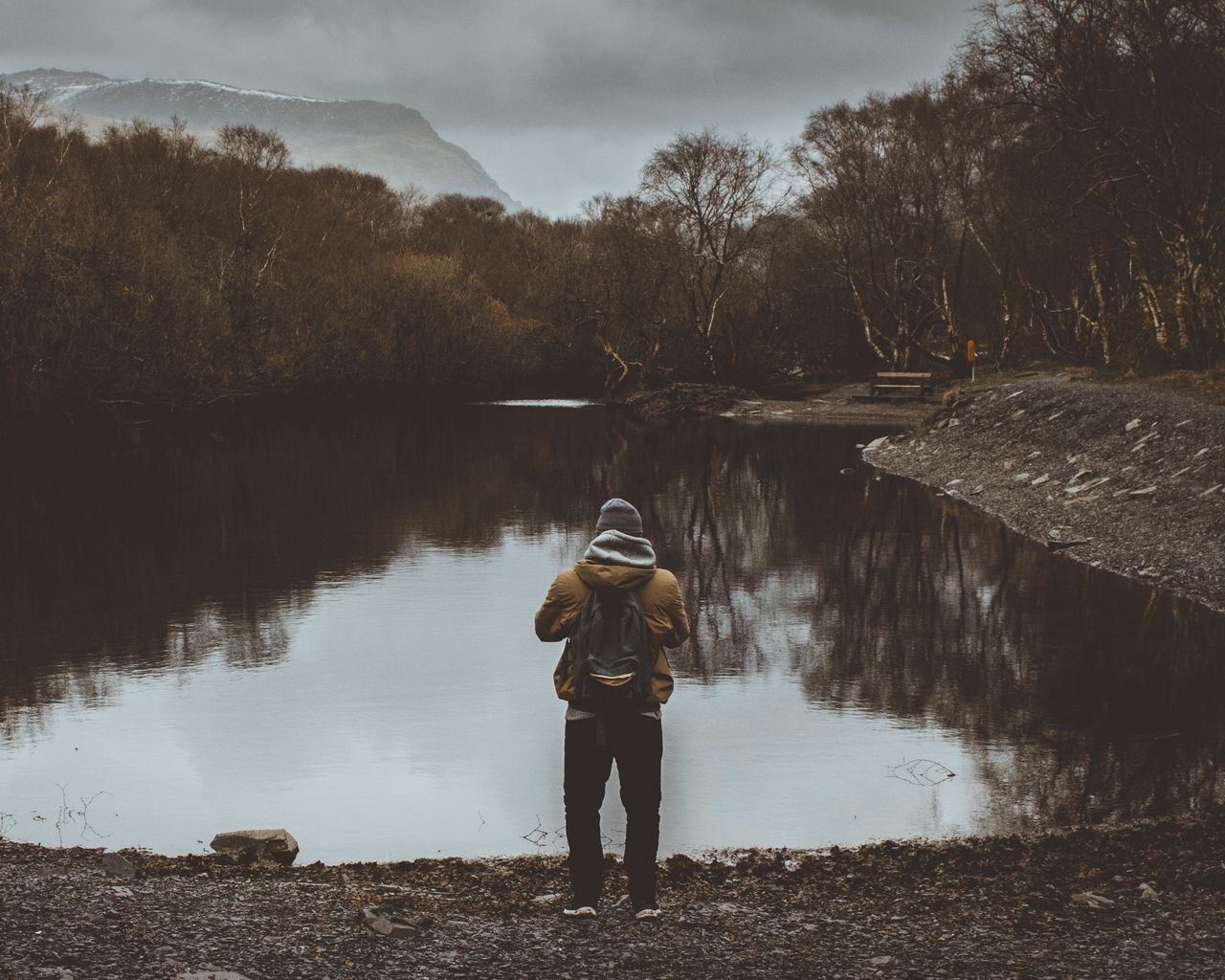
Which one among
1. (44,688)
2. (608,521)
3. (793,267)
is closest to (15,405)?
(44,688)

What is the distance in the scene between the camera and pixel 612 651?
700 centimetres

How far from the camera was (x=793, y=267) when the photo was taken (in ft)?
254

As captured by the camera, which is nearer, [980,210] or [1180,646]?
[1180,646]

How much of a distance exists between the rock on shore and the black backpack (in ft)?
41.9

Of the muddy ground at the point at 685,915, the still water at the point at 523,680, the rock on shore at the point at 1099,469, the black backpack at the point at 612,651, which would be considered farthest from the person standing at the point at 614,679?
the rock on shore at the point at 1099,469

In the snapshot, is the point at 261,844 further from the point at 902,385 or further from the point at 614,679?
the point at 902,385

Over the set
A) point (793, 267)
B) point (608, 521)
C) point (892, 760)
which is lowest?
point (892, 760)

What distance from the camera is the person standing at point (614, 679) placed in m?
7.00

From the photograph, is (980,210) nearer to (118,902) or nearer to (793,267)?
(793,267)

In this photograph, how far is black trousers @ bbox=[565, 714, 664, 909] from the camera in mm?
7117

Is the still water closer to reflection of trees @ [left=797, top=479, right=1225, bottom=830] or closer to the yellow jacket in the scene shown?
reflection of trees @ [left=797, top=479, right=1225, bottom=830]

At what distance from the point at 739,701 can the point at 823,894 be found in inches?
221

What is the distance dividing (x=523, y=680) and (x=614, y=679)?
7.68m

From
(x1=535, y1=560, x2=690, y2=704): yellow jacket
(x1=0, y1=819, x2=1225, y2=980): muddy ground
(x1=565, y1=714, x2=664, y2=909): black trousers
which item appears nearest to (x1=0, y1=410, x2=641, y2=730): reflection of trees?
(x1=0, y1=819, x2=1225, y2=980): muddy ground
